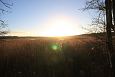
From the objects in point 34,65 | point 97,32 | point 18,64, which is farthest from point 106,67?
point 18,64

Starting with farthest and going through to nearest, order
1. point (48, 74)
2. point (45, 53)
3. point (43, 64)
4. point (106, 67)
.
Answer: point (45, 53), point (43, 64), point (106, 67), point (48, 74)

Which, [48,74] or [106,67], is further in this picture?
[106,67]

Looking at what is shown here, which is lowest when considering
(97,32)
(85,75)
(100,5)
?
(85,75)

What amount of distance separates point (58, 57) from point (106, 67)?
11.7 ft

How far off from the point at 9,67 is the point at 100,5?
6.55 m

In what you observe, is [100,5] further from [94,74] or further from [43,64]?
[43,64]

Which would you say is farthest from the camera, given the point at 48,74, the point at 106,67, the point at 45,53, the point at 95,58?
the point at 45,53

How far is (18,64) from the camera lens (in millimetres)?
15273

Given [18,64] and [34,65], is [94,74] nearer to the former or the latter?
[34,65]

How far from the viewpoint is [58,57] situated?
54.5ft

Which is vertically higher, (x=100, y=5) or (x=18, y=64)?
(x=100, y=5)

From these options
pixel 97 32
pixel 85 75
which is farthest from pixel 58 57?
pixel 97 32

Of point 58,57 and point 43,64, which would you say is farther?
point 58,57

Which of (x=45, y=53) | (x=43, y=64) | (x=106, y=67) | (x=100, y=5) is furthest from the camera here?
(x=45, y=53)
